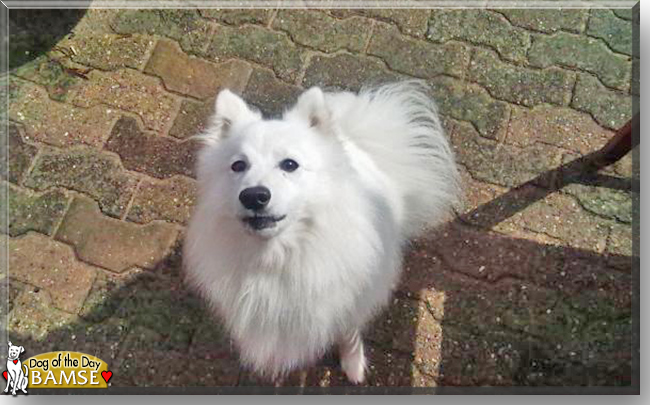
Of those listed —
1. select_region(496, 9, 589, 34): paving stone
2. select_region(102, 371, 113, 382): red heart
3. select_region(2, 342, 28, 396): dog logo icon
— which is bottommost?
select_region(2, 342, 28, 396): dog logo icon

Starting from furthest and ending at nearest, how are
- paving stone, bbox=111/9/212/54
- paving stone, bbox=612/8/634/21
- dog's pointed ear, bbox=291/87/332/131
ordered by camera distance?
1. paving stone, bbox=111/9/212/54
2. paving stone, bbox=612/8/634/21
3. dog's pointed ear, bbox=291/87/332/131

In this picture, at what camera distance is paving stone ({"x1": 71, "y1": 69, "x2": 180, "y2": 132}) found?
3.00 m

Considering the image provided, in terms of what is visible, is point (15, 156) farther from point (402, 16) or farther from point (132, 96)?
point (402, 16)

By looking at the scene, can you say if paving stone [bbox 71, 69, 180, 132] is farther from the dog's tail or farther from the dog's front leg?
the dog's front leg

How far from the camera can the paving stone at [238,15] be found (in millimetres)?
3250

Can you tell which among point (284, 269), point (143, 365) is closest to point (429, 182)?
point (284, 269)

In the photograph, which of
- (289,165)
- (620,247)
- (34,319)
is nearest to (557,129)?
(620,247)

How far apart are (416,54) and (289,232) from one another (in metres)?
1.77

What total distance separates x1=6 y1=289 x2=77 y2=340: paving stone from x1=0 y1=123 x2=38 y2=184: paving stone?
2.10 ft

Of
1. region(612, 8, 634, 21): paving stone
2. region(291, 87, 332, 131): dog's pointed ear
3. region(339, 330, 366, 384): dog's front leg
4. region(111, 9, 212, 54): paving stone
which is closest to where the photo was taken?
region(291, 87, 332, 131): dog's pointed ear

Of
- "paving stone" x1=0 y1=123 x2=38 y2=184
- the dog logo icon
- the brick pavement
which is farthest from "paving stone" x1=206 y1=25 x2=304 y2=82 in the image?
the dog logo icon

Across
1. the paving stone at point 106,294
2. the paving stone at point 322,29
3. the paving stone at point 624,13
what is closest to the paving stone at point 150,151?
the paving stone at point 106,294

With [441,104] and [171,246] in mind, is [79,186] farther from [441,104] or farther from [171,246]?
[441,104]

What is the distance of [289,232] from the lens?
1719 millimetres
